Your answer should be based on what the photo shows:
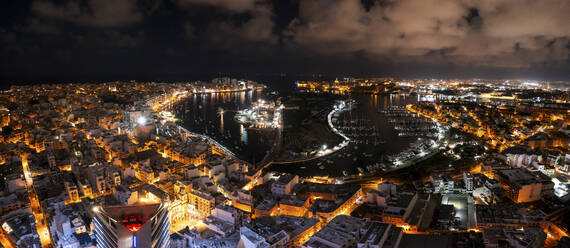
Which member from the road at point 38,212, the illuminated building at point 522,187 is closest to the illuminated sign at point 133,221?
the road at point 38,212

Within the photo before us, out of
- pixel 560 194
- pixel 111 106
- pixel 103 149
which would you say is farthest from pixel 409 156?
pixel 111 106

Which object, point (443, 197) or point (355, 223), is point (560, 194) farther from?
point (355, 223)

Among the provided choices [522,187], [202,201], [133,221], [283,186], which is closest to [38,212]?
[202,201]

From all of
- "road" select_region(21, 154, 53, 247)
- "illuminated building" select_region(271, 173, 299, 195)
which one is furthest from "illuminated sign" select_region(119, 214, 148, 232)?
"illuminated building" select_region(271, 173, 299, 195)

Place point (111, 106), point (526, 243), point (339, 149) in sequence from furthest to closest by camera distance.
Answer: point (111, 106), point (339, 149), point (526, 243)

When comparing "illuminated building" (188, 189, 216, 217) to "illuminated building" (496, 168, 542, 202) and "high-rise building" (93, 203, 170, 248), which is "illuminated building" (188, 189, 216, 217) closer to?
"high-rise building" (93, 203, 170, 248)

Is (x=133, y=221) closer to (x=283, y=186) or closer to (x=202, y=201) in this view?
(x=202, y=201)

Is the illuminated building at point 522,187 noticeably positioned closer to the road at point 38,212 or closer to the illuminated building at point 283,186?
the illuminated building at point 283,186
